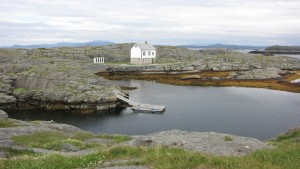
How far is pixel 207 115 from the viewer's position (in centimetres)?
6788

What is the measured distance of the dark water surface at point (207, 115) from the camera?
194 feet

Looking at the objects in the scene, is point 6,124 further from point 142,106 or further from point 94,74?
point 94,74

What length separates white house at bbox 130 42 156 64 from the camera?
145 metres

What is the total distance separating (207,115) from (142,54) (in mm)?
81370

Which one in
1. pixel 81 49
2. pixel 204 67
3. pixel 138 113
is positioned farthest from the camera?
pixel 81 49

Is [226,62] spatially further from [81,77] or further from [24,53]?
[24,53]

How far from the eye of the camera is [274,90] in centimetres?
9881

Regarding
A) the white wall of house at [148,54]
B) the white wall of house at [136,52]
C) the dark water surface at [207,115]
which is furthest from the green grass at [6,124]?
the white wall of house at [148,54]

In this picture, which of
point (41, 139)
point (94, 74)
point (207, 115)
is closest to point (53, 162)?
point (41, 139)

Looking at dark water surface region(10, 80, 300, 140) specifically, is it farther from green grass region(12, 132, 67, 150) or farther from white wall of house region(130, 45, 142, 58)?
white wall of house region(130, 45, 142, 58)

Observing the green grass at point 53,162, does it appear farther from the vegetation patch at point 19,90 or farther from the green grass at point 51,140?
the vegetation patch at point 19,90

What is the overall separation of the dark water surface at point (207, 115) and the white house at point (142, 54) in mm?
51559

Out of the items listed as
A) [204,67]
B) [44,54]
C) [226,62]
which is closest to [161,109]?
[204,67]

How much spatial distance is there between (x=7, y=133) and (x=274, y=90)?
82343mm
